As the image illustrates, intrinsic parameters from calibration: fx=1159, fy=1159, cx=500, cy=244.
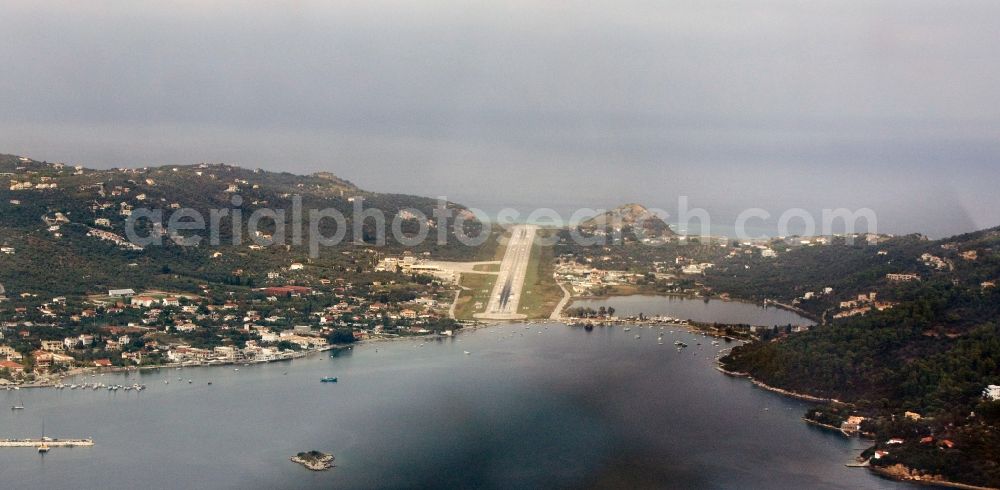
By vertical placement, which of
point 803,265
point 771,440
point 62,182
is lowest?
point 771,440

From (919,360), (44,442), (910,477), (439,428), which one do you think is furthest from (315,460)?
(919,360)

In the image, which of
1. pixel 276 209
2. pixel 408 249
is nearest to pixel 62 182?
pixel 276 209

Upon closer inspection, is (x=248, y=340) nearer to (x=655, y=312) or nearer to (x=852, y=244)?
(x=655, y=312)

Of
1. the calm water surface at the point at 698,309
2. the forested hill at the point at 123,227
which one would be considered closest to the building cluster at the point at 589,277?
the calm water surface at the point at 698,309

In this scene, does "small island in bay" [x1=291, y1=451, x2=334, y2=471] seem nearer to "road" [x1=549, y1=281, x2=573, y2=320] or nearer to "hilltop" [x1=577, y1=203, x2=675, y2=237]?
"road" [x1=549, y1=281, x2=573, y2=320]

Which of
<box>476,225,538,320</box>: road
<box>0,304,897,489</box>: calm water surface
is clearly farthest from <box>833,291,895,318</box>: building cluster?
<box>476,225,538,320</box>: road

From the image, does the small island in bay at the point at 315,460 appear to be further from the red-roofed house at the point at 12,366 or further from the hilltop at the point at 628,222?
the hilltop at the point at 628,222
